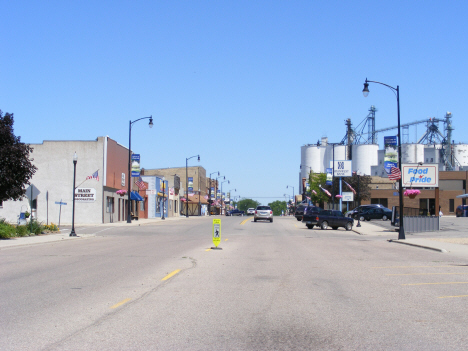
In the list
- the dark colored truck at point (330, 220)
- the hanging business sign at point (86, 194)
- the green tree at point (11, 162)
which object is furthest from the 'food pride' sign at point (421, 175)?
the hanging business sign at point (86, 194)

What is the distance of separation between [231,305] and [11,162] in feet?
70.9

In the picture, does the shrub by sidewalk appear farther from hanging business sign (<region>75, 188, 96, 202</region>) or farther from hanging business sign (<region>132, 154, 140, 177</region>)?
hanging business sign (<region>132, 154, 140, 177</region>)

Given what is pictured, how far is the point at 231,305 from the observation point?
8.80 meters

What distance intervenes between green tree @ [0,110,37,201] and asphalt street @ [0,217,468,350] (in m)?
12.2

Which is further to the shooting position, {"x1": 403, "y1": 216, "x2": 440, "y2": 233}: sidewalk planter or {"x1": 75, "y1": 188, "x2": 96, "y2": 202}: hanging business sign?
{"x1": 75, "y1": 188, "x2": 96, "y2": 202}: hanging business sign

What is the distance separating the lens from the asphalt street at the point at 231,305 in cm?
650

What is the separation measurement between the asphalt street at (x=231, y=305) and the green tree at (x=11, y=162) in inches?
480

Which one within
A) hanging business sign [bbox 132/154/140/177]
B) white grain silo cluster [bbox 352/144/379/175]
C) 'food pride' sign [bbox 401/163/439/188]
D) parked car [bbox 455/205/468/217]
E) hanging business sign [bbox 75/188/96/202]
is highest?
white grain silo cluster [bbox 352/144/379/175]

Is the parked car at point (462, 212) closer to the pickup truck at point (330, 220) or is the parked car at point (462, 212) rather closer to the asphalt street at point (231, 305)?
the pickup truck at point (330, 220)

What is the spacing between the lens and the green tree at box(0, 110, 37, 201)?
2658cm

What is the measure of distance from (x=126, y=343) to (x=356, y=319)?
355 cm

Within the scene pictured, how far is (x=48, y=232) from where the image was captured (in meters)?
32.0

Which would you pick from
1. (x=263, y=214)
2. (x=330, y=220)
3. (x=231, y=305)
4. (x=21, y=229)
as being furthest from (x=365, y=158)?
(x=231, y=305)

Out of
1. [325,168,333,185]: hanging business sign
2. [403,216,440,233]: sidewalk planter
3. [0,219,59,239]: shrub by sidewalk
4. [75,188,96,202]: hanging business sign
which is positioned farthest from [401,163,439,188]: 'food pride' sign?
[75,188,96,202]: hanging business sign
